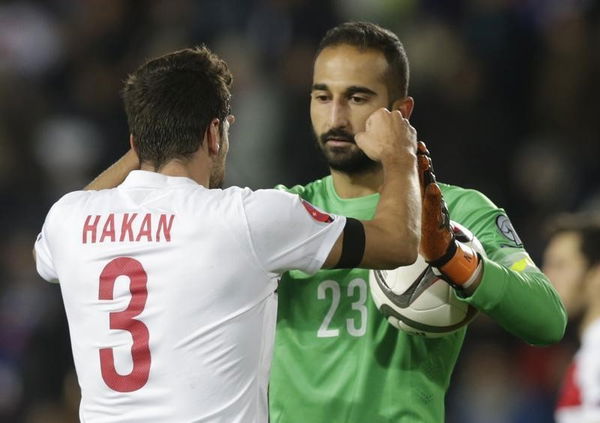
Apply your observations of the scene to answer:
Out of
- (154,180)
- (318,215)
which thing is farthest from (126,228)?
(318,215)

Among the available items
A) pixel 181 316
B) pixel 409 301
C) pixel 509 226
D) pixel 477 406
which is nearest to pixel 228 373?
pixel 181 316

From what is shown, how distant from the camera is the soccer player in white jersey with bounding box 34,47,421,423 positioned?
3256 millimetres

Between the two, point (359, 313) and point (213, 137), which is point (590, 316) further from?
point (213, 137)

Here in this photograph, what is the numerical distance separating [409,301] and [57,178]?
→ 5.70 metres

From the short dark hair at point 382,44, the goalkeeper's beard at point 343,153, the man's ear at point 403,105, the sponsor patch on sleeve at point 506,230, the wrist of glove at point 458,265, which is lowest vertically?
the sponsor patch on sleeve at point 506,230

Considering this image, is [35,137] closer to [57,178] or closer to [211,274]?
[57,178]

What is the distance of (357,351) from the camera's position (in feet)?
12.7

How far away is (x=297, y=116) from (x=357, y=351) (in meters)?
4.28

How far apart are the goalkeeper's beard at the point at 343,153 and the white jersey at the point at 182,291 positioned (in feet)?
1.99

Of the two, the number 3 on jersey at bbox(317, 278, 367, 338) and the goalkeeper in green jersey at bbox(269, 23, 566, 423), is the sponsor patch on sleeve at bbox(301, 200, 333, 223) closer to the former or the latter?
the goalkeeper in green jersey at bbox(269, 23, 566, 423)

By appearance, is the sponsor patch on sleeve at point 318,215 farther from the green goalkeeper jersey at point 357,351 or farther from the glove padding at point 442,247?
the green goalkeeper jersey at point 357,351

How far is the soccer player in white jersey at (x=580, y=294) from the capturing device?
18.5 ft

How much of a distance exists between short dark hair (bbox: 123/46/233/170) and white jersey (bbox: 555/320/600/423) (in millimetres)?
2808

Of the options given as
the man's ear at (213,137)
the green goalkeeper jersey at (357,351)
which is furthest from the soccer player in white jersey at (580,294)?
the man's ear at (213,137)
